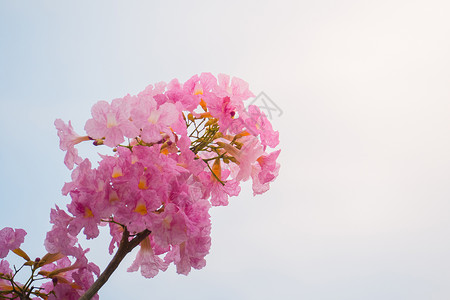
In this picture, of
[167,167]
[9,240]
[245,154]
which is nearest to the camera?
[167,167]

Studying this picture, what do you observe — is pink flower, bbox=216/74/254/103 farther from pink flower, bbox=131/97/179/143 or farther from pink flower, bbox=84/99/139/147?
pink flower, bbox=84/99/139/147

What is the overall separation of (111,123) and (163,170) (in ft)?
0.85

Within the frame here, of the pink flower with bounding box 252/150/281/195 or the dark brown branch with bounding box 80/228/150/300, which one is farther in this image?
the pink flower with bounding box 252/150/281/195

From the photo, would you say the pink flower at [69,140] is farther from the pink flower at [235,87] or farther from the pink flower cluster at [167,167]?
the pink flower at [235,87]

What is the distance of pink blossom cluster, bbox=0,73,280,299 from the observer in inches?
69.5

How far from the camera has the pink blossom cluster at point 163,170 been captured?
1766 millimetres

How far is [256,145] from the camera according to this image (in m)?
2.00

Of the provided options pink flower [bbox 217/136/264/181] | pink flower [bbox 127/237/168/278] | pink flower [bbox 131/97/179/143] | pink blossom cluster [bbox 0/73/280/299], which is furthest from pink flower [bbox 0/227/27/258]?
pink flower [bbox 217/136/264/181]

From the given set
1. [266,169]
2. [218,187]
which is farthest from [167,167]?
[266,169]

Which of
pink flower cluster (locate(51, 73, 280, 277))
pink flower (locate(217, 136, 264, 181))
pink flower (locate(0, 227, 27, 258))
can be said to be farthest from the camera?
pink flower (locate(0, 227, 27, 258))

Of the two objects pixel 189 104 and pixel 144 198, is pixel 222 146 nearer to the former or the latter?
pixel 189 104

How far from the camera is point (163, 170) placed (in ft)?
5.96

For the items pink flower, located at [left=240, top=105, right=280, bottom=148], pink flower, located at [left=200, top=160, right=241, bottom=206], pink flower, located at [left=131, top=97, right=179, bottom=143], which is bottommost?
pink flower, located at [left=131, top=97, right=179, bottom=143]

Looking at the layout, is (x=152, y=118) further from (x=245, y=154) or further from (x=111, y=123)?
(x=245, y=154)
